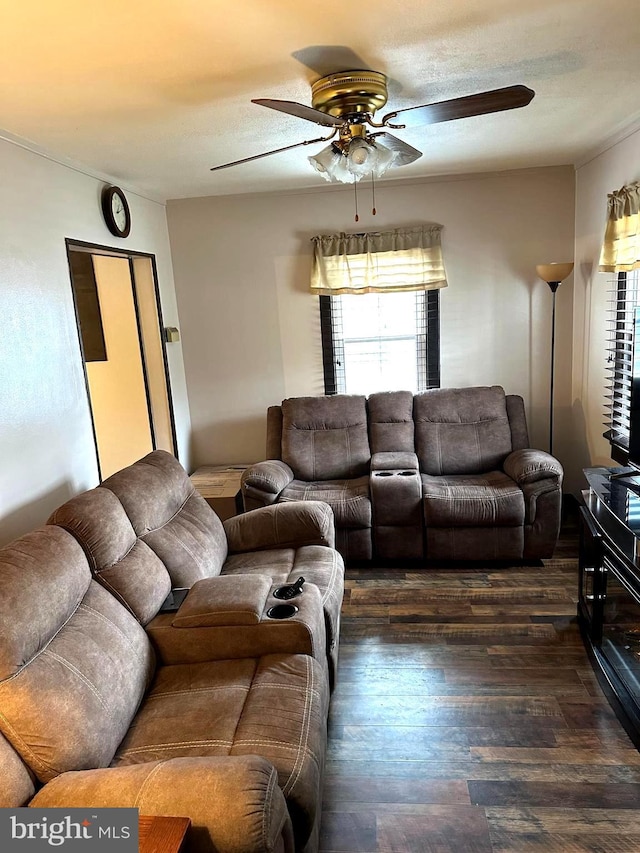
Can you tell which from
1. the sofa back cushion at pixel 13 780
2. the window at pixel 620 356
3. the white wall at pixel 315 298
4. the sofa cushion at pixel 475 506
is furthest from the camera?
the white wall at pixel 315 298

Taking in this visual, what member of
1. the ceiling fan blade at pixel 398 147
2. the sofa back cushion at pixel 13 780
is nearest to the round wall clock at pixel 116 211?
the ceiling fan blade at pixel 398 147

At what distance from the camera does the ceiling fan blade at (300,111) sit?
1.83 metres

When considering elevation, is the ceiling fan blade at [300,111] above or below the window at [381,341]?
above

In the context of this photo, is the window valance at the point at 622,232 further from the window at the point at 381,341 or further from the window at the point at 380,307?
the window at the point at 381,341

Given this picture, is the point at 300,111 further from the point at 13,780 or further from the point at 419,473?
the point at 419,473

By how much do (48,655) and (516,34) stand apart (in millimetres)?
2473

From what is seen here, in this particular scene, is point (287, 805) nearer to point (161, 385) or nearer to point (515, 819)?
point (515, 819)

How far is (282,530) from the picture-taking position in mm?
2959

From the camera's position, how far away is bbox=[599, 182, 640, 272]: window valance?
3.07 meters

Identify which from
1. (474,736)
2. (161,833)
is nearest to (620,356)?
(474,736)

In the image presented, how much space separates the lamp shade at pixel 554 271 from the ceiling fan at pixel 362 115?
1902 mm

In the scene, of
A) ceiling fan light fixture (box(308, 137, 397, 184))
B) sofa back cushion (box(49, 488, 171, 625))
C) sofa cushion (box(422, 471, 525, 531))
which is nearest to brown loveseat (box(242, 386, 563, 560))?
sofa cushion (box(422, 471, 525, 531))

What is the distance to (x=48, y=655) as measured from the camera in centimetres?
164

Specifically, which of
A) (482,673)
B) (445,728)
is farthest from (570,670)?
(445,728)
